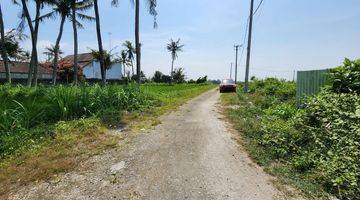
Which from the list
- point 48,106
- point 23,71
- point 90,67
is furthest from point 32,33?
point 90,67

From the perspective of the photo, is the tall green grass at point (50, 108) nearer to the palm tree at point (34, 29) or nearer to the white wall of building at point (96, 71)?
the palm tree at point (34, 29)

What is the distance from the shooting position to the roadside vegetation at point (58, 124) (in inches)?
252

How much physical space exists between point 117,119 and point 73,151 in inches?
109

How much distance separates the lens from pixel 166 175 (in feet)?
18.8

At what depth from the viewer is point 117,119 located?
9.73m

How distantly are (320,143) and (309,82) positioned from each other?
5.93 m

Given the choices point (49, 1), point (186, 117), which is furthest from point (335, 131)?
point (49, 1)

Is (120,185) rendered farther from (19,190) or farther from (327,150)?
(327,150)

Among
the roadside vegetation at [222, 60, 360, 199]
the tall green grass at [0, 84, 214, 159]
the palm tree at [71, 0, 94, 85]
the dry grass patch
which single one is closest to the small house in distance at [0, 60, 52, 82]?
the palm tree at [71, 0, 94, 85]

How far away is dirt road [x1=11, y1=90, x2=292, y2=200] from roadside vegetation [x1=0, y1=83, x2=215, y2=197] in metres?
0.49

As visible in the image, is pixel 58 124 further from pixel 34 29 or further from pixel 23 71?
pixel 23 71

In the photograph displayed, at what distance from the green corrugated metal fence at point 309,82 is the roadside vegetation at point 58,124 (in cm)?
489

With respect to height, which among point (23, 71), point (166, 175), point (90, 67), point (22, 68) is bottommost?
point (166, 175)

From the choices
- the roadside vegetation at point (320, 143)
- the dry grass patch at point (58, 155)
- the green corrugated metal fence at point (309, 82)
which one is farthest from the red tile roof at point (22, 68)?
the roadside vegetation at point (320, 143)
